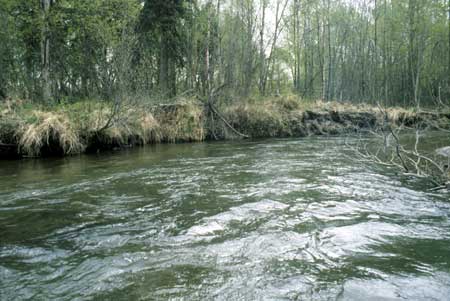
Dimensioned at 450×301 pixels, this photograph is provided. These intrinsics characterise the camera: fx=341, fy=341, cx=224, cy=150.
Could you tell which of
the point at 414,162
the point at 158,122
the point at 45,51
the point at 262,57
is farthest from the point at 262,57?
the point at 414,162

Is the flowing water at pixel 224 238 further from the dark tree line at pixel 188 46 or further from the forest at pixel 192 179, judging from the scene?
the dark tree line at pixel 188 46

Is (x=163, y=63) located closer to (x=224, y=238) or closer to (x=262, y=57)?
(x=262, y=57)

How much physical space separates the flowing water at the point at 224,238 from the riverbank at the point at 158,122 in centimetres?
370

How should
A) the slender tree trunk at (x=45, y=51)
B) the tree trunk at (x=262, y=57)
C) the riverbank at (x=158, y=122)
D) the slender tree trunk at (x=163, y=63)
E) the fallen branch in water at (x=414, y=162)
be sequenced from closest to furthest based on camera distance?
the fallen branch in water at (x=414, y=162) → the riverbank at (x=158, y=122) → the slender tree trunk at (x=45, y=51) → the slender tree trunk at (x=163, y=63) → the tree trunk at (x=262, y=57)

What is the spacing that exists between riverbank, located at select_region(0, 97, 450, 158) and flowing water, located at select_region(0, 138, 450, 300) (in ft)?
12.1

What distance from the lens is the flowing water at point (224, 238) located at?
104 inches

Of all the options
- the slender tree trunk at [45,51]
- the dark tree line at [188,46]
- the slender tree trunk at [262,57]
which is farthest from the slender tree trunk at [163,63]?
the slender tree trunk at [45,51]

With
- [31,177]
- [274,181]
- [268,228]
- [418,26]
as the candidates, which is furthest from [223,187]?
[418,26]

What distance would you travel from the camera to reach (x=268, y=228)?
395cm

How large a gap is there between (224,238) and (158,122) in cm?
1141

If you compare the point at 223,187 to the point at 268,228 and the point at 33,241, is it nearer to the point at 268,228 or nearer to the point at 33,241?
the point at 268,228

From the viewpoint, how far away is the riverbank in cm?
1025

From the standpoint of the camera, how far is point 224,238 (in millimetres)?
3645

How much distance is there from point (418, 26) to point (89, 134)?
Result: 24.2 metres
